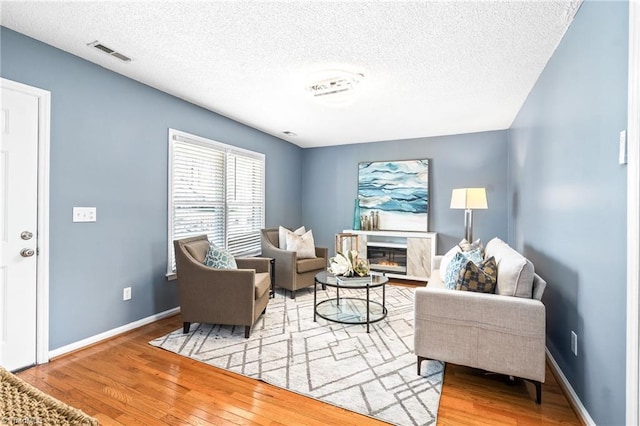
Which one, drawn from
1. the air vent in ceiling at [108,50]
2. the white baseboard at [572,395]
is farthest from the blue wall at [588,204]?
the air vent in ceiling at [108,50]

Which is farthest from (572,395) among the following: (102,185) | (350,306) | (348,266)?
(102,185)

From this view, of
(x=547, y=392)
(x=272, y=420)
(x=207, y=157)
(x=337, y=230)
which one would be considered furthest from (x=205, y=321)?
(x=337, y=230)

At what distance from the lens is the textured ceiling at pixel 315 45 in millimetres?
1957

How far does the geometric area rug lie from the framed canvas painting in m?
2.21

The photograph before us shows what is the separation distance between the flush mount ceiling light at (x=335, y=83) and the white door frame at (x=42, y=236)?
2.21 meters

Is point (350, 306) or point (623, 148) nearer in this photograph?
point (623, 148)

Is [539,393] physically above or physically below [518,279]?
below

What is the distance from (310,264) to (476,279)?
2.46m

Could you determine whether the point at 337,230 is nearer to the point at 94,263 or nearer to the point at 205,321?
the point at 205,321

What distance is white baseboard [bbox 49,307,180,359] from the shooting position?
2496mm

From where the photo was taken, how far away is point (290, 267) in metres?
4.06

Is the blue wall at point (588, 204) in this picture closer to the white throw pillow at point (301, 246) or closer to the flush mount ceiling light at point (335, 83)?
the flush mount ceiling light at point (335, 83)

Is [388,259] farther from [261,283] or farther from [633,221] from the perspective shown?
[633,221]

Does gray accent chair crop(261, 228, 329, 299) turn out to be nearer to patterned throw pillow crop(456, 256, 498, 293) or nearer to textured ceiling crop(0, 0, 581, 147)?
textured ceiling crop(0, 0, 581, 147)
